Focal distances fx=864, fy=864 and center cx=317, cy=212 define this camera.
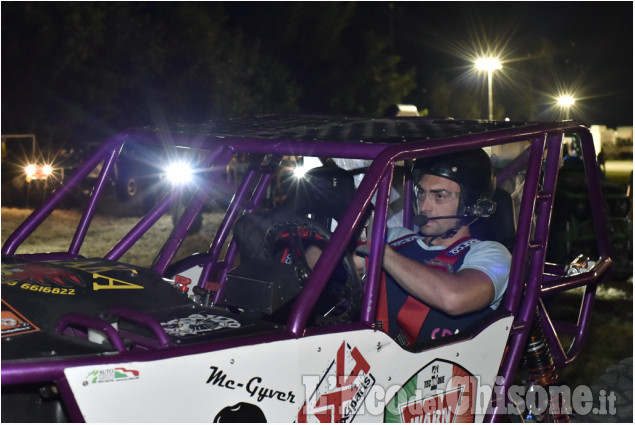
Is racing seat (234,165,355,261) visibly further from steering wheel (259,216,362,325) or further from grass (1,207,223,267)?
grass (1,207,223,267)

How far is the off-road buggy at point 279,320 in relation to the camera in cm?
236

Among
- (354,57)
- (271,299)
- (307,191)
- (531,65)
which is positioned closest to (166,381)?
(271,299)

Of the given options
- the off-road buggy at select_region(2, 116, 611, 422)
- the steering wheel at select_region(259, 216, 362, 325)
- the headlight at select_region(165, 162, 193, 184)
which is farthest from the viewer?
the headlight at select_region(165, 162, 193, 184)

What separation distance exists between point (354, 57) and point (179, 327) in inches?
1188

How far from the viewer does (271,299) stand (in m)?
2.90

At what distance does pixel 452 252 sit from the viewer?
3.55m

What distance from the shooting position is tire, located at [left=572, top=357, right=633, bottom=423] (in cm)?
459

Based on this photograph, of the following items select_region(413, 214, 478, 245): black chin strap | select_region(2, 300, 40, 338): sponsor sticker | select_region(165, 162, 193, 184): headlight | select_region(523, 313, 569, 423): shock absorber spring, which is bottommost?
select_region(2, 300, 40, 338): sponsor sticker

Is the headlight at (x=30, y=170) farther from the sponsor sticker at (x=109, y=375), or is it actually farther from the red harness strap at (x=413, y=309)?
the sponsor sticker at (x=109, y=375)

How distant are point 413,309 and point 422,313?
0.15 feet

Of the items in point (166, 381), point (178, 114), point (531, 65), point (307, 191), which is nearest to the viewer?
point (166, 381)

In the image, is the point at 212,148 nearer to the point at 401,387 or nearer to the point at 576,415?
the point at 401,387

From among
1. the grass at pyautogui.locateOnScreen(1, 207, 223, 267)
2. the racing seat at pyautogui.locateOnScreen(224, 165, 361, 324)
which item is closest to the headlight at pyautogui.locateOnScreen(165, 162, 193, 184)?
the racing seat at pyautogui.locateOnScreen(224, 165, 361, 324)

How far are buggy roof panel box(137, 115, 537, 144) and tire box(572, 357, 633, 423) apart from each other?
189 cm
